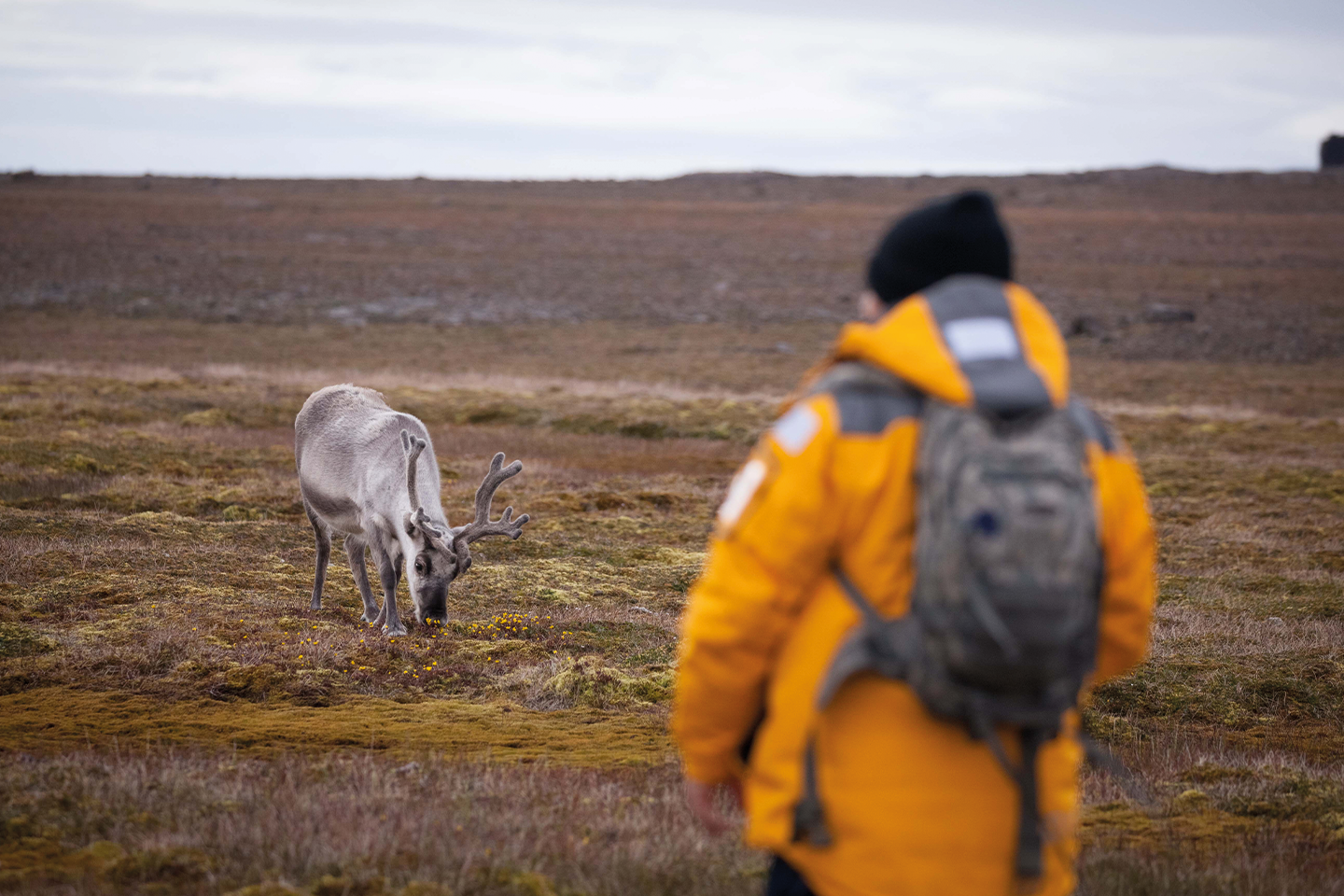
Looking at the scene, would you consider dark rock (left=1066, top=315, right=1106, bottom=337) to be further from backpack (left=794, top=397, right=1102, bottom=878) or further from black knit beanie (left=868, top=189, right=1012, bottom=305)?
backpack (left=794, top=397, right=1102, bottom=878)

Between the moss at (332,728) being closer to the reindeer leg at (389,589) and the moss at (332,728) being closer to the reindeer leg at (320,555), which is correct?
the reindeer leg at (389,589)

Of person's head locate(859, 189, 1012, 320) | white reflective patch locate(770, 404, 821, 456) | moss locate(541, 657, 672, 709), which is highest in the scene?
person's head locate(859, 189, 1012, 320)

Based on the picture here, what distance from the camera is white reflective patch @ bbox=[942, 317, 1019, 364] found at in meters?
2.59

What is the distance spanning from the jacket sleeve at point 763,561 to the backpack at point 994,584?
171 mm

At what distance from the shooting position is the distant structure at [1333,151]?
400ft

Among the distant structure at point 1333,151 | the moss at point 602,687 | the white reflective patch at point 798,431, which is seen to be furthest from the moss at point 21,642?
the distant structure at point 1333,151

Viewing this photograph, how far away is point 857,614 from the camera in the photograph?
2.67 metres

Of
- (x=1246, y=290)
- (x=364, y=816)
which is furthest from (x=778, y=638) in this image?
(x=1246, y=290)

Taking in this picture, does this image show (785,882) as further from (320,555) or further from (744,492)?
(320,555)

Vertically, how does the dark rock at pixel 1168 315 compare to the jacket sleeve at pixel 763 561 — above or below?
above

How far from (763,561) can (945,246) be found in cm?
92

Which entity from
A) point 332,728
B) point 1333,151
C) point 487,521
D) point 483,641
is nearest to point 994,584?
point 332,728

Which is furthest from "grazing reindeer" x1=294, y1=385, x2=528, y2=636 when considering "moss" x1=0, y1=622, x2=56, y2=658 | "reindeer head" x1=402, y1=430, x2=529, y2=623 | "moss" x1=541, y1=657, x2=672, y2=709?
"moss" x1=0, y1=622, x2=56, y2=658

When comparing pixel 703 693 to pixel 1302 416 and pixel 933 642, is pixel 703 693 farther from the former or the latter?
pixel 1302 416
